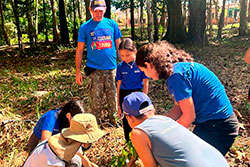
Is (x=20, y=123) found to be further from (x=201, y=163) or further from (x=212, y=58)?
(x=212, y=58)

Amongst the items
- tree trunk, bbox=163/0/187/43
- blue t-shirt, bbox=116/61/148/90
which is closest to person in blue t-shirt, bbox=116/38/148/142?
blue t-shirt, bbox=116/61/148/90

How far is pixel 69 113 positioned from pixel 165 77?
3.46 feet

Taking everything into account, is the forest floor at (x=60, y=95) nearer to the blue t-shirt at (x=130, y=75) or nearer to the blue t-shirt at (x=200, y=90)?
the blue t-shirt at (x=130, y=75)

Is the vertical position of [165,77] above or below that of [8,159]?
above

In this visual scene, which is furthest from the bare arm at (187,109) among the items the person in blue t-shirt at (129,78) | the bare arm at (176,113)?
the person in blue t-shirt at (129,78)

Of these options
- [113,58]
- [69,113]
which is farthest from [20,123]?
[69,113]

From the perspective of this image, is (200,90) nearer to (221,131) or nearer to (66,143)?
(221,131)

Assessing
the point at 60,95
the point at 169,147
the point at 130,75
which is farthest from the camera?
the point at 60,95

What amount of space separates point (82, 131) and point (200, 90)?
0.98 metres

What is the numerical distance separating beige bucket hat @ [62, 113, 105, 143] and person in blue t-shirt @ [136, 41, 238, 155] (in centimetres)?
62

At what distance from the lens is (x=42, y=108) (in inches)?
199

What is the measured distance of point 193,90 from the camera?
1.92 metres

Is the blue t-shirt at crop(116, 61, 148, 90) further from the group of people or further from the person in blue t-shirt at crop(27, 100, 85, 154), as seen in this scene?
the person in blue t-shirt at crop(27, 100, 85, 154)

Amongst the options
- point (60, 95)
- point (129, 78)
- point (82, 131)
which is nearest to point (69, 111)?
point (82, 131)
